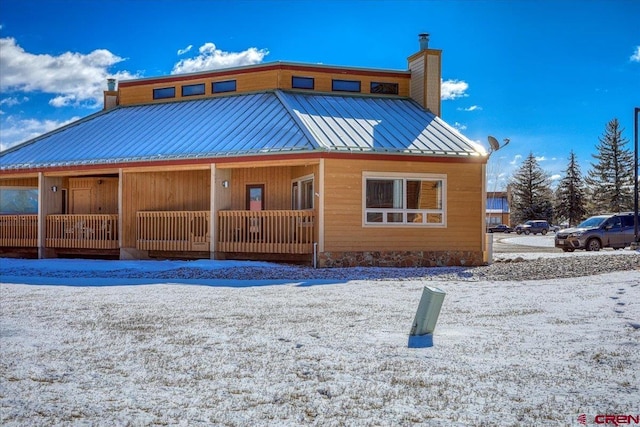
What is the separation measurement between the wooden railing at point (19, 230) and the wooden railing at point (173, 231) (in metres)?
4.02

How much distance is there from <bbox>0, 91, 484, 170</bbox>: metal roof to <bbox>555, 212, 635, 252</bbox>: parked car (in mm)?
8198

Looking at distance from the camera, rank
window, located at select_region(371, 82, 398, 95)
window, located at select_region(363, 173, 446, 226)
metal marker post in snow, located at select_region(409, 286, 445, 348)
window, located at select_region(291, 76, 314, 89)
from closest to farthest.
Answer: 1. metal marker post in snow, located at select_region(409, 286, 445, 348)
2. window, located at select_region(363, 173, 446, 226)
3. window, located at select_region(291, 76, 314, 89)
4. window, located at select_region(371, 82, 398, 95)

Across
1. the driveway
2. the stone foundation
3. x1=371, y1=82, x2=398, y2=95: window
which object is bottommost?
the driveway

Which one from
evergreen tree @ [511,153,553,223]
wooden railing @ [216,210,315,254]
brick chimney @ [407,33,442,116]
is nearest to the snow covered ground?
wooden railing @ [216,210,315,254]

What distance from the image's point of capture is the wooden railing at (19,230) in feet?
63.1

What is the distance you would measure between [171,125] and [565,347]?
16962 millimetres

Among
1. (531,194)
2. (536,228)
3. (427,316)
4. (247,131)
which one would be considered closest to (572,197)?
(531,194)

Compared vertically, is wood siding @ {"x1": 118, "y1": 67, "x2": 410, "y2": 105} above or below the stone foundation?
above

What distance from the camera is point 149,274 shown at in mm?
13234

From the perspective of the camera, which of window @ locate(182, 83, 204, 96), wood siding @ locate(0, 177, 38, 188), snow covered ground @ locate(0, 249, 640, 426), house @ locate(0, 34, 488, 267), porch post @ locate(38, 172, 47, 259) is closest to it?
snow covered ground @ locate(0, 249, 640, 426)

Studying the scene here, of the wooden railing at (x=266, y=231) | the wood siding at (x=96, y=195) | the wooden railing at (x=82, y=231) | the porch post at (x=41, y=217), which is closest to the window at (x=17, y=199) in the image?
the wood siding at (x=96, y=195)

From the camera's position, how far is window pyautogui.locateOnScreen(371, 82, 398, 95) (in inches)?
859

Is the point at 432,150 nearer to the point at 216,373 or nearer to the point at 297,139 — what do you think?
the point at 297,139

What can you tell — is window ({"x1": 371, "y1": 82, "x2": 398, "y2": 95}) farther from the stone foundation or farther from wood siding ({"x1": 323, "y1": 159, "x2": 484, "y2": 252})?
the stone foundation
